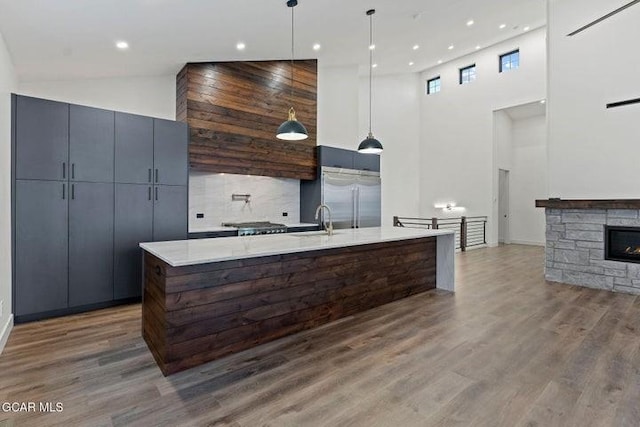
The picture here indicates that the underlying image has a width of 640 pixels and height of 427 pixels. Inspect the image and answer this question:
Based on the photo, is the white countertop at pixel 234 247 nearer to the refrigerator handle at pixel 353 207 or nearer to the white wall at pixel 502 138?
the refrigerator handle at pixel 353 207

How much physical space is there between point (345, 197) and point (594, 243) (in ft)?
13.0

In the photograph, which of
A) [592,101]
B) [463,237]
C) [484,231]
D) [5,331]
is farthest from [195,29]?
[484,231]

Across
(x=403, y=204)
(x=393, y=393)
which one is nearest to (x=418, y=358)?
(x=393, y=393)

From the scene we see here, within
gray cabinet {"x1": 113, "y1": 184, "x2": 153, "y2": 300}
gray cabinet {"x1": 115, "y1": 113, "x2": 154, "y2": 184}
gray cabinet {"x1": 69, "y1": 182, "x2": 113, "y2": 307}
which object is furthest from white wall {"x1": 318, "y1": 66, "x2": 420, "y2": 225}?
gray cabinet {"x1": 69, "y1": 182, "x2": 113, "y2": 307}

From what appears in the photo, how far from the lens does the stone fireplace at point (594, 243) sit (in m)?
4.50

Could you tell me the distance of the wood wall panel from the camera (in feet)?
15.6

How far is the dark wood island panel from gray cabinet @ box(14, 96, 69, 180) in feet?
5.39

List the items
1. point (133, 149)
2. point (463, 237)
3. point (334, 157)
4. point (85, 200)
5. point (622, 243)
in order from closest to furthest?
point (85, 200)
point (133, 149)
point (622, 243)
point (334, 157)
point (463, 237)

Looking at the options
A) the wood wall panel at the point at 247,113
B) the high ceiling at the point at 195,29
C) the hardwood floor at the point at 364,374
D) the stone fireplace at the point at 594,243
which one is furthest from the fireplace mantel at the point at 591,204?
the wood wall panel at the point at 247,113

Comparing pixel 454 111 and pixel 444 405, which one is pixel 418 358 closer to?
pixel 444 405

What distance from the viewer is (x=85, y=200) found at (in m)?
3.60

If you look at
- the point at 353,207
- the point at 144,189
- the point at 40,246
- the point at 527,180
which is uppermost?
the point at 527,180

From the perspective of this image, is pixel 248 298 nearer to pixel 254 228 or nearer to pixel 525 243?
pixel 254 228

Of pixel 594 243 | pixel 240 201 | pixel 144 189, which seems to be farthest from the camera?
pixel 240 201
